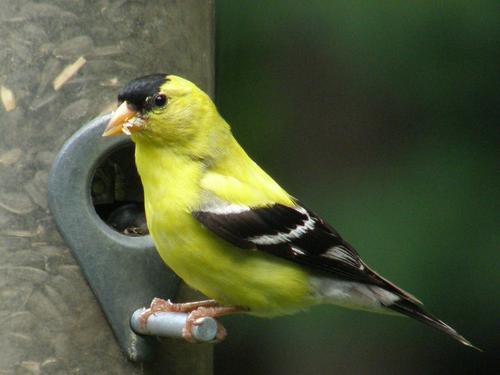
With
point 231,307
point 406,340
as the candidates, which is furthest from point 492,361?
point 231,307

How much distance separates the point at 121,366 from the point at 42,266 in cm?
40

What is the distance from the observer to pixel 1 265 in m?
3.65

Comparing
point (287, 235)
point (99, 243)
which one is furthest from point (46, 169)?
point (287, 235)

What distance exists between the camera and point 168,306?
3.71 m

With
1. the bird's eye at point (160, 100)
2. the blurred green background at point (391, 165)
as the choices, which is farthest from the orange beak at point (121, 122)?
the blurred green background at point (391, 165)

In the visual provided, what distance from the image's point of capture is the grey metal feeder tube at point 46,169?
3643 millimetres

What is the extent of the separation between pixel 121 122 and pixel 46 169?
1.03 ft

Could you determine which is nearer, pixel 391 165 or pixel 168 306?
pixel 168 306

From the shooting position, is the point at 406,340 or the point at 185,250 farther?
the point at 406,340

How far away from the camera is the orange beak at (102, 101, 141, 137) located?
11.6ft

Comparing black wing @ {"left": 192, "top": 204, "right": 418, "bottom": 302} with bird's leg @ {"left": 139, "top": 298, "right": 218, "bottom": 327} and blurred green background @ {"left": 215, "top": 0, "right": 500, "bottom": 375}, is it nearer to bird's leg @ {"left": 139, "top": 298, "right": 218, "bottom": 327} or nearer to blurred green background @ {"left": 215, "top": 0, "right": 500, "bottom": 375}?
bird's leg @ {"left": 139, "top": 298, "right": 218, "bottom": 327}

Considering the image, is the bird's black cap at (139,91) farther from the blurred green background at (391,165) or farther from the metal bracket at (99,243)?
the blurred green background at (391,165)

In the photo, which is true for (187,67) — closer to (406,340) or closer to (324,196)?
(324,196)

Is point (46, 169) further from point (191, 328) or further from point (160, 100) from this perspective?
point (191, 328)
